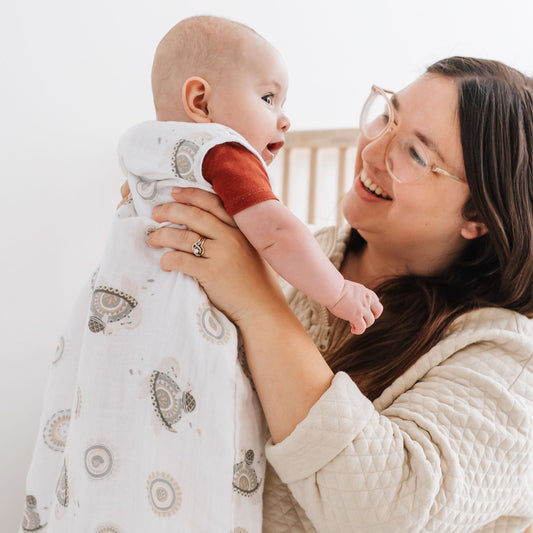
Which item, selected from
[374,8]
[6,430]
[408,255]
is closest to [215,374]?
[408,255]

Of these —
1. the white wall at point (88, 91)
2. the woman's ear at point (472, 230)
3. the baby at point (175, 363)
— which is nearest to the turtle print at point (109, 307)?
the baby at point (175, 363)

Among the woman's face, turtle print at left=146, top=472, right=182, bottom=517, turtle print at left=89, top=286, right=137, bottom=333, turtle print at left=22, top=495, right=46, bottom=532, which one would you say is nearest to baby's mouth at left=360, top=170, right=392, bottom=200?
the woman's face

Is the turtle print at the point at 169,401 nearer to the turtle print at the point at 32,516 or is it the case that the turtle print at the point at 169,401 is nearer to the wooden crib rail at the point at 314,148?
the turtle print at the point at 32,516

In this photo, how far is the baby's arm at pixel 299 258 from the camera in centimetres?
87

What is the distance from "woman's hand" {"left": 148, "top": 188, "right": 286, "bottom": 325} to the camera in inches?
36.8

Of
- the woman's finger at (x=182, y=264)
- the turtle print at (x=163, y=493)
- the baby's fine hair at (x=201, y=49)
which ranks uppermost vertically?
the baby's fine hair at (x=201, y=49)

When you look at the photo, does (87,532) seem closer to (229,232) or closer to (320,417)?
(320,417)

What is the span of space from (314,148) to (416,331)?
1.73m

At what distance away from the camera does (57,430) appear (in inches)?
40.6

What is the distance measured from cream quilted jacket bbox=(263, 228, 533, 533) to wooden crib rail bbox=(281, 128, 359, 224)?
1.68 metres

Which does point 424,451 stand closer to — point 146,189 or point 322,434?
point 322,434

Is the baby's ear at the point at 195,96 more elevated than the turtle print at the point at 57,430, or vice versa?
the baby's ear at the point at 195,96

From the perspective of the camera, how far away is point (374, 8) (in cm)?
281

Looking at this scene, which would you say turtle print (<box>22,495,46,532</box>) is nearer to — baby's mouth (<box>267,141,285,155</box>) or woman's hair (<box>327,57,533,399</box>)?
woman's hair (<box>327,57,533,399</box>)
